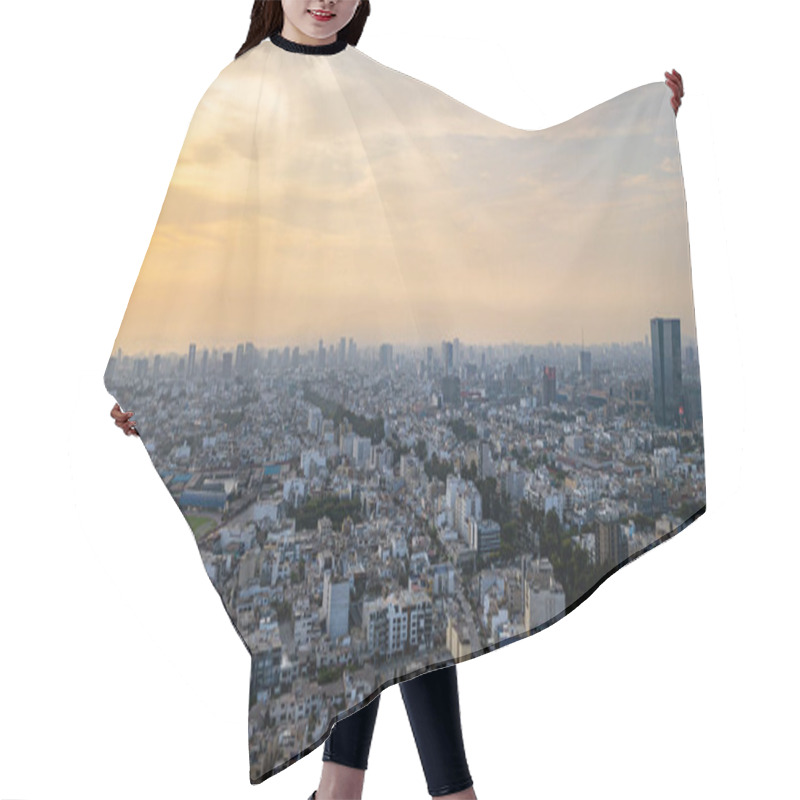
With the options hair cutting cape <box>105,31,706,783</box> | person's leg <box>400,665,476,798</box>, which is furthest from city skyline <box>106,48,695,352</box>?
person's leg <box>400,665,476,798</box>

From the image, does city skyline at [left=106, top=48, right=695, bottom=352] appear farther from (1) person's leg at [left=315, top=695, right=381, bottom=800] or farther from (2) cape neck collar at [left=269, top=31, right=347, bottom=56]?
(1) person's leg at [left=315, top=695, right=381, bottom=800]

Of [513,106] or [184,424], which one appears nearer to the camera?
[184,424]

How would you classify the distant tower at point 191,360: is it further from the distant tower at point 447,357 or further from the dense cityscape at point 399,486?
the distant tower at point 447,357

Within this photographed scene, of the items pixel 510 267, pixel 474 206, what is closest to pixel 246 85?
pixel 474 206

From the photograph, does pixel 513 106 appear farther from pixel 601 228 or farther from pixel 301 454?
pixel 301 454

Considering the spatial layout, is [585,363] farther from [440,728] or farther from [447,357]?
[440,728]
